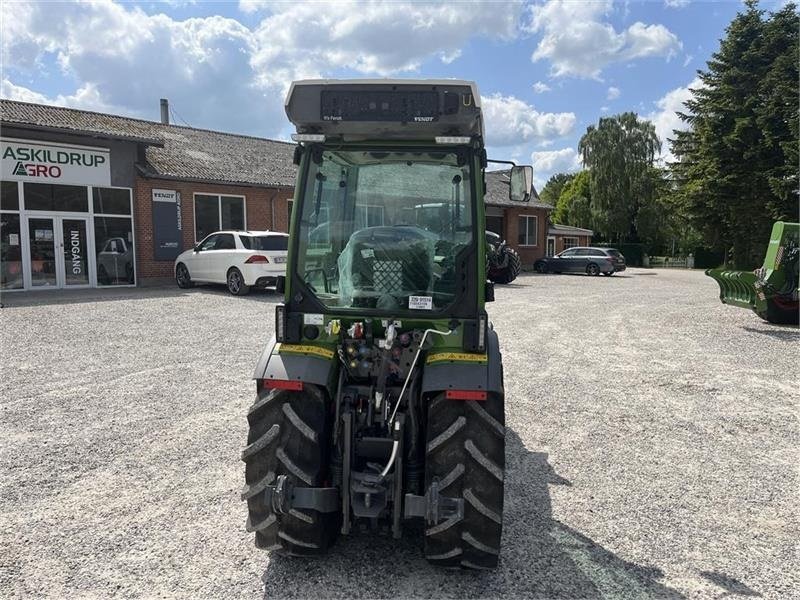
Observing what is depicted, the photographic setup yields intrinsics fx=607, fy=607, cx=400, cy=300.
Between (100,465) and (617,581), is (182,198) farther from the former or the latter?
(617,581)

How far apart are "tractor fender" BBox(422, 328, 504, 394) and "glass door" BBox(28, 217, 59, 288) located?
17.0 m

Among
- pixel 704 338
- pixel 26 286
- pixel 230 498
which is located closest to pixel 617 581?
pixel 230 498

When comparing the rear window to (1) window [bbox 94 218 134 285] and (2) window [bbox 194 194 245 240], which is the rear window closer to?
(2) window [bbox 194 194 245 240]

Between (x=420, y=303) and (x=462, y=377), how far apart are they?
0.51 meters

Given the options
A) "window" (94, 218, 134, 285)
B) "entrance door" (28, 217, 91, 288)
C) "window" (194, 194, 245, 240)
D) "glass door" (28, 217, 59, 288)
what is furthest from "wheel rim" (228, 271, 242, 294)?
"glass door" (28, 217, 59, 288)

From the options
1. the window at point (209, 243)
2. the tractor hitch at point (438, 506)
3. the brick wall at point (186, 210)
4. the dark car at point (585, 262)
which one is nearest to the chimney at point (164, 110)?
the brick wall at point (186, 210)

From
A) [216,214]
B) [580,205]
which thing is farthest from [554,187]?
[216,214]

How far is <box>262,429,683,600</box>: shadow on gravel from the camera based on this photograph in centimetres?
312

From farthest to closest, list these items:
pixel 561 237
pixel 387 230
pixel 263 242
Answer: pixel 561 237 < pixel 263 242 < pixel 387 230

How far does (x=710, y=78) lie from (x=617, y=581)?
38769 mm

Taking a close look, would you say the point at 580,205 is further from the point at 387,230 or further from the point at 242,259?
the point at 387,230

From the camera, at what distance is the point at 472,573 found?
10.7 ft

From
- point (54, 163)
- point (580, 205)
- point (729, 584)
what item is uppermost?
point (580, 205)

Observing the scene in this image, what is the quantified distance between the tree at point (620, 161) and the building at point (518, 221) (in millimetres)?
16881
